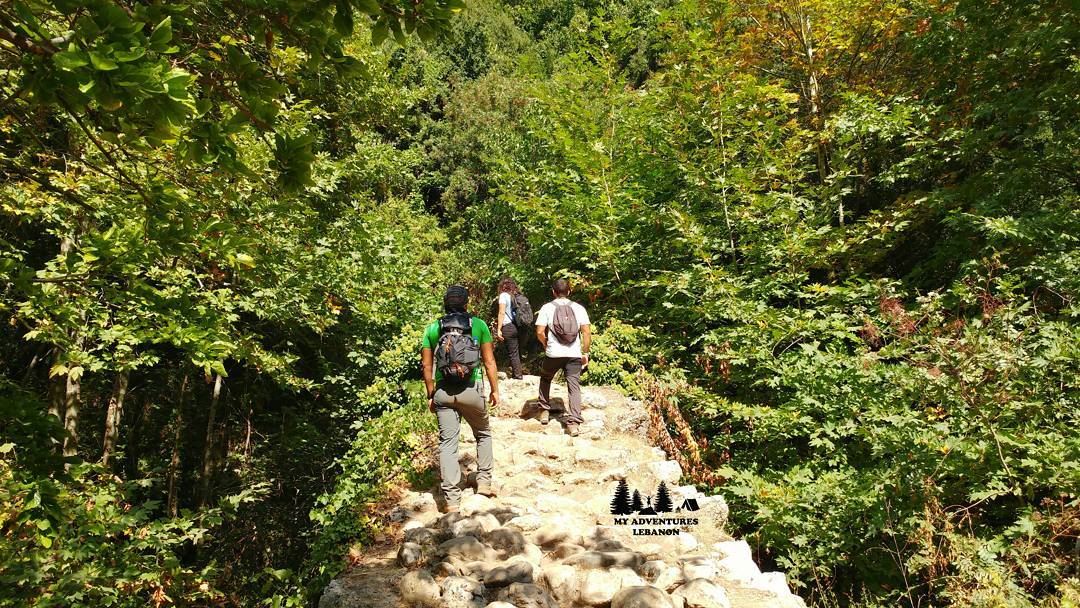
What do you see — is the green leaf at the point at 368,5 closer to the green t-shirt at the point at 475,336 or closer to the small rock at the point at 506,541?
the green t-shirt at the point at 475,336

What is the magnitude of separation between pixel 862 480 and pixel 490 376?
3545 millimetres

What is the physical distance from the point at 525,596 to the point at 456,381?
5.92 feet

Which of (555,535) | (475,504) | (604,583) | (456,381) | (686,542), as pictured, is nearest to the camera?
(604,583)

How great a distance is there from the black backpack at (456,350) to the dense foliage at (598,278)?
1.45 m

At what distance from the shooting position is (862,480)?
499 cm

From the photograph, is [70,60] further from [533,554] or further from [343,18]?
[533,554]

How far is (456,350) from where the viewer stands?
4453mm

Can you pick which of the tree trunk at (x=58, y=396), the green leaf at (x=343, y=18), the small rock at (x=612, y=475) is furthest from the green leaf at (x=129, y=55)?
the tree trunk at (x=58, y=396)

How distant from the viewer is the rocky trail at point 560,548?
3281mm

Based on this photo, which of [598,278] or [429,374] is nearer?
[429,374]

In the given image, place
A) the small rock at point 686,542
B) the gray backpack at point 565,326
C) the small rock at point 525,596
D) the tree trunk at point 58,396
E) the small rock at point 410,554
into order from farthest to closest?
the tree trunk at point 58,396 → the gray backpack at point 565,326 → the small rock at point 686,542 → the small rock at point 410,554 → the small rock at point 525,596

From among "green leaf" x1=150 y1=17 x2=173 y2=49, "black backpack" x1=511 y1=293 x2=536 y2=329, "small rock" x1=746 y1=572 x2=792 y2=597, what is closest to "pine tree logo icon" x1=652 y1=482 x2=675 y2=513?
"small rock" x1=746 y1=572 x2=792 y2=597
